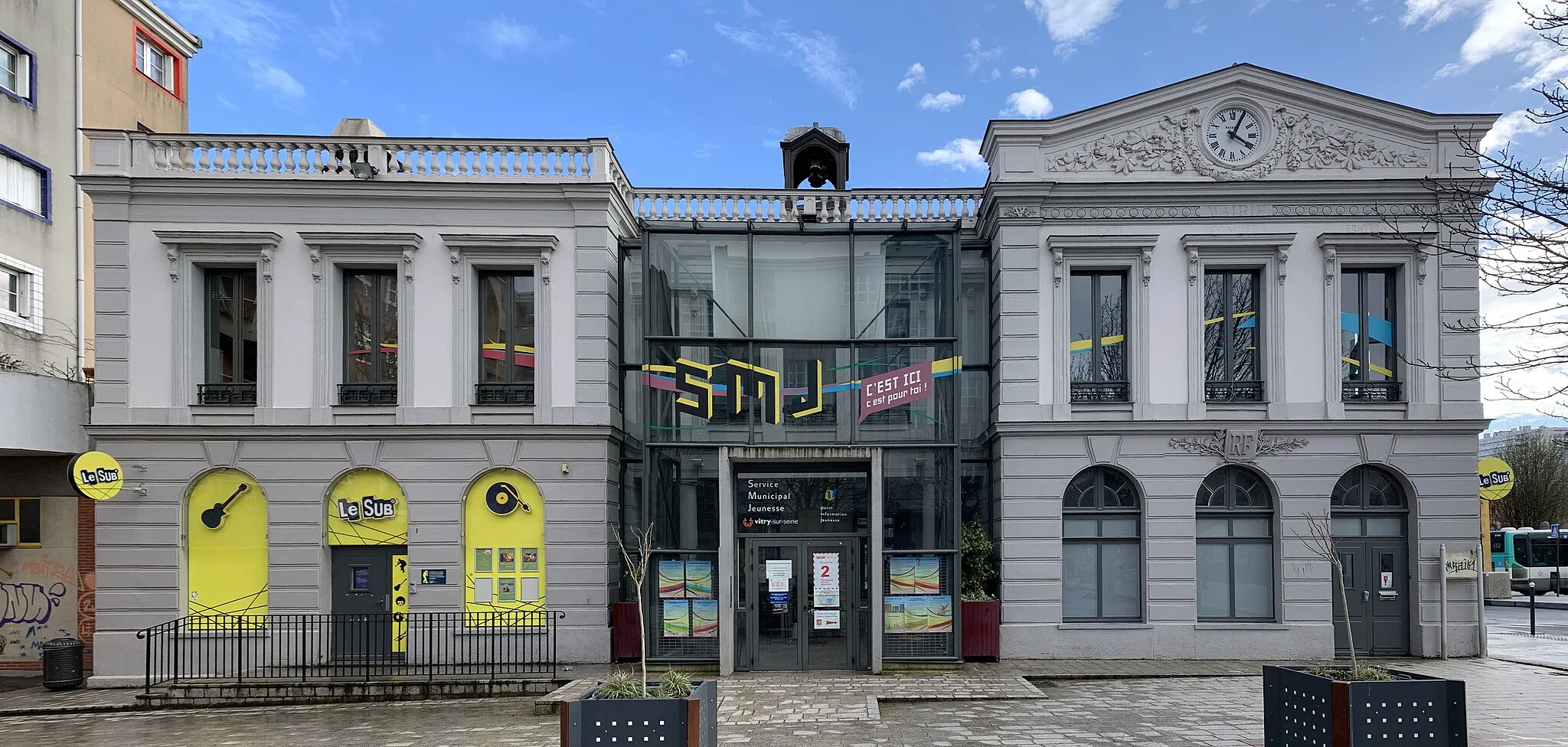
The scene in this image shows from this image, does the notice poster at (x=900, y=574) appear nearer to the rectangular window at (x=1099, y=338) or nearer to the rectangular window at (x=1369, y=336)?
the rectangular window at (x=1099, y=338)

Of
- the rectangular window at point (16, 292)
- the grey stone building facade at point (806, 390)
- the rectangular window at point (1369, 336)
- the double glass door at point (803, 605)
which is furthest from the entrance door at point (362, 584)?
the rectangular window at point (1369, 336)

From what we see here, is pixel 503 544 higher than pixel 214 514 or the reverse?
the reverse

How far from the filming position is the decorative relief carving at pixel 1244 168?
17.3 meters

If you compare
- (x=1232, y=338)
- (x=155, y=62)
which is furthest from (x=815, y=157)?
(x=155, y=62)

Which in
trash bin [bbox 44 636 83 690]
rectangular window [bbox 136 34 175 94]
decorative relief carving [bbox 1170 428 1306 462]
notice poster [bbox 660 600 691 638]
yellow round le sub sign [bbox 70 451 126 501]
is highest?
rectangular window [bbox 136 34 175 94]

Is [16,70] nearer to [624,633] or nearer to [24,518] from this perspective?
[24,518]

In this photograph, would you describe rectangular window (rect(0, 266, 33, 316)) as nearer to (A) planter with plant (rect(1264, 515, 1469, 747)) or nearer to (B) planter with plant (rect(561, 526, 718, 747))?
(B) planter with plant (rect(561, 526, 718, 747))

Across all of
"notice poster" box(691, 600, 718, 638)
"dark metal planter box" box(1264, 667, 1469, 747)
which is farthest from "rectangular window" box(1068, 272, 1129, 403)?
"dark metal planter box" box(1264, 667, 1469, 747)


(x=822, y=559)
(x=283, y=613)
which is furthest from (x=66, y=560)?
(x=822, y=559)

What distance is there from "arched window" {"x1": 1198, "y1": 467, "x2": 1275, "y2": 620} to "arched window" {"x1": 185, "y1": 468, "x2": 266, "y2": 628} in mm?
17409

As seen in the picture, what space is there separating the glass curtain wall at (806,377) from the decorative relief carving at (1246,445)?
4.88 metres

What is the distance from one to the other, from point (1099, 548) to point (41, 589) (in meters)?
20.2

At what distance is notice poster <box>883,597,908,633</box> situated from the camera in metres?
16.3

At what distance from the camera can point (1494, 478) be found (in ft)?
59.2
